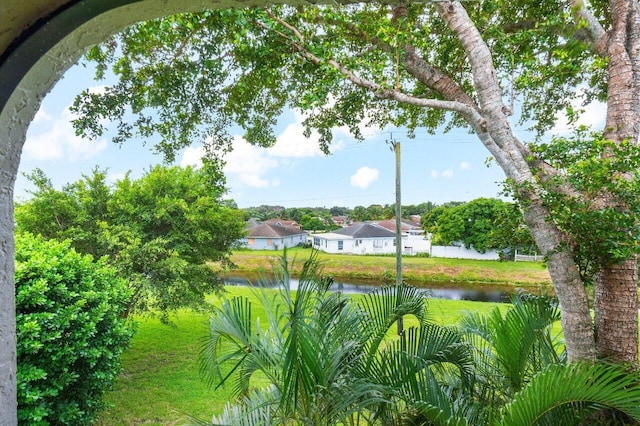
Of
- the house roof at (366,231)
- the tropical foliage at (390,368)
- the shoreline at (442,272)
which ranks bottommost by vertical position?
the shoreline at (442,272)

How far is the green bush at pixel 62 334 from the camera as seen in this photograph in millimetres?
1808

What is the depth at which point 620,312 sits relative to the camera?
181 cm

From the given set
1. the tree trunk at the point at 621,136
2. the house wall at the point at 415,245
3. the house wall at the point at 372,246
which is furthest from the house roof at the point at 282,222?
the tree trunk at the point at 621,136

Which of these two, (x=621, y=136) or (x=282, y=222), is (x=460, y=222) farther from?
(x=621, y=136)

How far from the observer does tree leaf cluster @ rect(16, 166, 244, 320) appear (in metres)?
4.17

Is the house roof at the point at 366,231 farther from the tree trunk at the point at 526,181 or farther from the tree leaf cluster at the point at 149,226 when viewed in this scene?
the tree trunk at the point at 526,181

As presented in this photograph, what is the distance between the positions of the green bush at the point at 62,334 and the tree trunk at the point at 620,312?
3050 mm

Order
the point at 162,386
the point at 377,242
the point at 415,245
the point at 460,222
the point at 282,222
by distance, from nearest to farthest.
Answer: the point at 162,386, the point at 460,222, the point at 282,222, the point at 415,245, the point at 377,242

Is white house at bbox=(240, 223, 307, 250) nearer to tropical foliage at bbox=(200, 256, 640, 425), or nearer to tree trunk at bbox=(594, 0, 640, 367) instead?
tropical foliage at bbox=(200, 256, 640, 425)

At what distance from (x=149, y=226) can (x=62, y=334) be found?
2813mm

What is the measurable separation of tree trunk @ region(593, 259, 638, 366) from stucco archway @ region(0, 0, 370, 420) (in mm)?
2154

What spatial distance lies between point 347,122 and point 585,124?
82.0 inches

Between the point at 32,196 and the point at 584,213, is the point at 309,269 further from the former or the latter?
the point at 32,196

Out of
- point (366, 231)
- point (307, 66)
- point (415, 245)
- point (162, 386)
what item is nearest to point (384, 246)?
point (366, 231)
